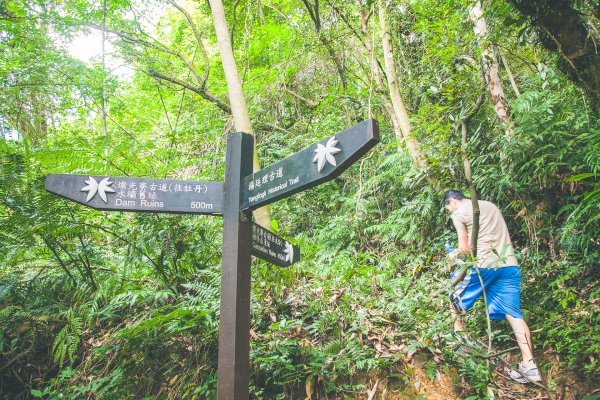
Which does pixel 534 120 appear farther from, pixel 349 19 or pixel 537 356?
pixel 349 19

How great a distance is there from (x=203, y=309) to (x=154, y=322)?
0.48 meters

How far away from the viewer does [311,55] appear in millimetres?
9102

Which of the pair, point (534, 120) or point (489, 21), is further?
point (489, 21)

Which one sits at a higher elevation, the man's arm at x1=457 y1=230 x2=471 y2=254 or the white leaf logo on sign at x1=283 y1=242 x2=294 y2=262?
the man's arm at x1=457 y1=230 x2=471 y2=254

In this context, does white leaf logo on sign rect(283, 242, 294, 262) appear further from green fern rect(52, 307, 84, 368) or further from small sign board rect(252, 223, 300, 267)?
green fern rect(52, 307, 84, 368)

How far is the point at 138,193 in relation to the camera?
274 cm

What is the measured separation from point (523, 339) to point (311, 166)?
283 cm

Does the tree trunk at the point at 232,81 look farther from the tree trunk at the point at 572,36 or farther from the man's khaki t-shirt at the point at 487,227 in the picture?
the tree trunk at the point at 572,36

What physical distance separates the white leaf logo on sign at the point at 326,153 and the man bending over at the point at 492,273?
88.4 inches

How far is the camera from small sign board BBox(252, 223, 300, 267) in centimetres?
277

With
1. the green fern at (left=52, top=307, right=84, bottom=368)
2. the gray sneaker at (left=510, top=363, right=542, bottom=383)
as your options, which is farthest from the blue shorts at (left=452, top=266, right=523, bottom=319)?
the green fern at (left=52, top=307, right=84, bottom=368)

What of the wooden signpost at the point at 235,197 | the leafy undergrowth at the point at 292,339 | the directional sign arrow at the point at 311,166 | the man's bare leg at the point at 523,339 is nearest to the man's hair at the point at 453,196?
the leafy undergrowth at the point at 292,339

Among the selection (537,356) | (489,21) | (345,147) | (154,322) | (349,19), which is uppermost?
(349,19)

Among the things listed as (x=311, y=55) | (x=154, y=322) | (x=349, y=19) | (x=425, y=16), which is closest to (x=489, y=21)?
(x=425, y=16)
